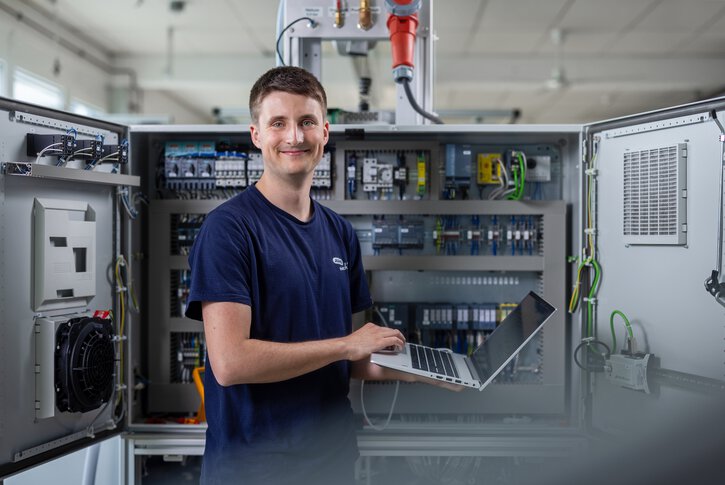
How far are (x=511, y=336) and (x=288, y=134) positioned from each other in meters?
0.89

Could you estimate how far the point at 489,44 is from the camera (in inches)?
227

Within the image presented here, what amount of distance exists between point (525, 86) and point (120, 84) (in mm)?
4683

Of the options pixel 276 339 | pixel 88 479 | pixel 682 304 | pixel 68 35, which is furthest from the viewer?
pixel 68 35

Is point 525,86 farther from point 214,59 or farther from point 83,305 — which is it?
point 83,305

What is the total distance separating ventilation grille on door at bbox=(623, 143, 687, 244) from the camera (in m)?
1.62

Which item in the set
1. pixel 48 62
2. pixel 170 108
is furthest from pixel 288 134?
pixel 170 108

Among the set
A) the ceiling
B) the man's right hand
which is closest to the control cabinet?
the man's right hand

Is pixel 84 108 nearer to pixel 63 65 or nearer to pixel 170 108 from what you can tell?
pixel 63 65

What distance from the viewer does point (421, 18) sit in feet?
6.67

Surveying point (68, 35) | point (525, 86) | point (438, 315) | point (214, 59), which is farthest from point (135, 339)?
point (525, 86)

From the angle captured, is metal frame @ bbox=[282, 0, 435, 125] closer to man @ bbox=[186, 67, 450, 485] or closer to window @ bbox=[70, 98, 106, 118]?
man @ bbox=[186, 67, 450, 485]

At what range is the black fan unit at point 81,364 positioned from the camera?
163 centimetres

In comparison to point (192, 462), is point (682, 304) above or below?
above

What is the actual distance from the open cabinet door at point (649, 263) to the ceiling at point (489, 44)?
323 centimetres
